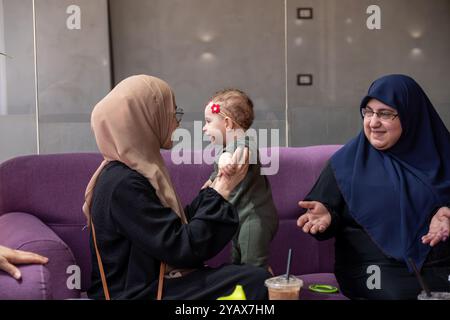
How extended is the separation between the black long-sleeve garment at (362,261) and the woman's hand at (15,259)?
37.9 inches

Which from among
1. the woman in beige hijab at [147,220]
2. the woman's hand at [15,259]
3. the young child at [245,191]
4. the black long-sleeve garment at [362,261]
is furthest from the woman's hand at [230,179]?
the woman's hand at [15,259]

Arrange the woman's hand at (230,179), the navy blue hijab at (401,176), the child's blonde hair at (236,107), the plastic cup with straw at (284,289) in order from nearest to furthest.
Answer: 1. the plastic cup with straw at (284,289)
2. the woman's hand at (230,179)
3. the navy blue hijab at (401,176)
4. the child's blonde hair at (236,107)

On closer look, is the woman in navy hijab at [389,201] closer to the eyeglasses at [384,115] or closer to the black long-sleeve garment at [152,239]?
the eyeglasses at [384,115]

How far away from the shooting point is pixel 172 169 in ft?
8.76

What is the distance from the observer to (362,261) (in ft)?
7.20

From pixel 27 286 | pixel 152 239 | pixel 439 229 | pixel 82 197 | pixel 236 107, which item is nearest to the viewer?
pixel 152 239

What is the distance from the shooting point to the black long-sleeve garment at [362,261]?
6.90 ft

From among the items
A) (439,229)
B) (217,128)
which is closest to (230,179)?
(217,128)

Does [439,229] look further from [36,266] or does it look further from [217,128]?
[36,266]

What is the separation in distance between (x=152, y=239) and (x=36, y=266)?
446 mm

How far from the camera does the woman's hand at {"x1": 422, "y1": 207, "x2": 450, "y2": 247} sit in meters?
2.04

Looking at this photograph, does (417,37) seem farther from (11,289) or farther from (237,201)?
(11,289)

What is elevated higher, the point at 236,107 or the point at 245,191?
the point at 236,107
